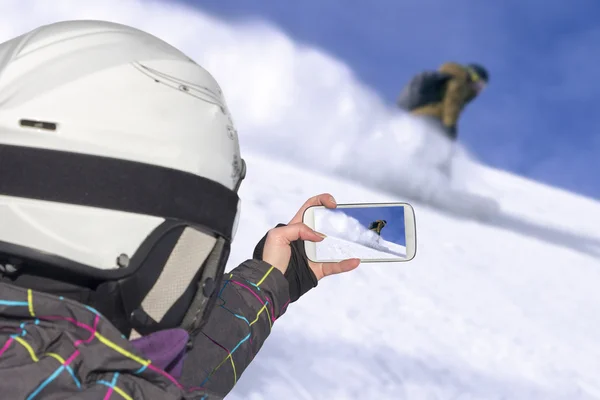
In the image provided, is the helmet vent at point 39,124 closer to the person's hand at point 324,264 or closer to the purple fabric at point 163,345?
the purple fabric at point 163,345

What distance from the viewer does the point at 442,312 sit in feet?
11.9

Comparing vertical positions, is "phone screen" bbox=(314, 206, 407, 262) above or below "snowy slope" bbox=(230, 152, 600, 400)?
above

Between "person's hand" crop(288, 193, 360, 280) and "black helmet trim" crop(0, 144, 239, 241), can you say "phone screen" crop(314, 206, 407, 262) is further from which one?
"black helmet trim" crop(0, 144, 239, 241)

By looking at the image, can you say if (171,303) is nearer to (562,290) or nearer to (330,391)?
(330,391)

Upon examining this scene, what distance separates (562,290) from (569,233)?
5540 millimetres

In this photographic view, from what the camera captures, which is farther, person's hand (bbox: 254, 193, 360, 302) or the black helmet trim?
person's hand (bbox: 254, 193, 360, 302)

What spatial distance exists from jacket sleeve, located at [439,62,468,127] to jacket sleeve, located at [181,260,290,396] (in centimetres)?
1114

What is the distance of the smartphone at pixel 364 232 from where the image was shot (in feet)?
4.65

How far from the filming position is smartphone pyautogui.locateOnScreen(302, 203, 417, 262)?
1.42 meters

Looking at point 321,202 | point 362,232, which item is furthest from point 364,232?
point 321,202

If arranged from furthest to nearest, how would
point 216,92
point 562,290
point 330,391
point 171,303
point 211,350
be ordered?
point 562,290 → point 330,391 → point 211,350 → point 216,92 → point 171,303

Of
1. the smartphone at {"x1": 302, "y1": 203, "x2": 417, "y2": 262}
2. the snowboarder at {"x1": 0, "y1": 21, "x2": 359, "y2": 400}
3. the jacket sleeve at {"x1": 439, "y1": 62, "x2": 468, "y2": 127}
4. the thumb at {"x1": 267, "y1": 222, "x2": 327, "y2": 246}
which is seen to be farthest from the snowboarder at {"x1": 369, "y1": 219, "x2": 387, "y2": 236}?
the jacket sleeve at {"x1": 439, "y1": 62, "x2": 468, "y2": 127}

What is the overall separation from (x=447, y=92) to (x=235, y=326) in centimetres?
1142

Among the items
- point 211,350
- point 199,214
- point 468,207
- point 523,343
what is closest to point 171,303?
point 199,214
